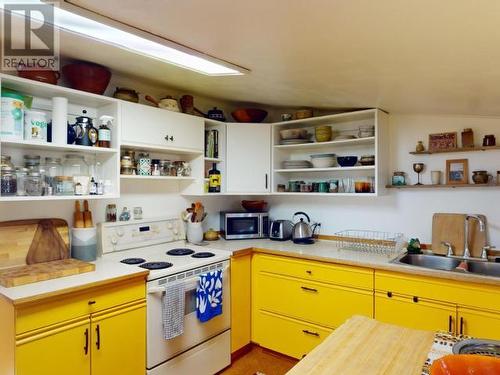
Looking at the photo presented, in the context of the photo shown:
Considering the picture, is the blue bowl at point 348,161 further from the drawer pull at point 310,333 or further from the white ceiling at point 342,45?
the drawer pull at point 310,333

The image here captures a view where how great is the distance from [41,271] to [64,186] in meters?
0.54

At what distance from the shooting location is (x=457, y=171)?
2.62 metres

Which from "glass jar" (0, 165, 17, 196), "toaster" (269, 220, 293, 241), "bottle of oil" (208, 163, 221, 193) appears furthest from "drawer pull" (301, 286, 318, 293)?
"glass jar" (0, 165, 17, 196)

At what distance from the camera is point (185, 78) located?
2.53 meters

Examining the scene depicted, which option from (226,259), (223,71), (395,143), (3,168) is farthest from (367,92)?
(3,168)

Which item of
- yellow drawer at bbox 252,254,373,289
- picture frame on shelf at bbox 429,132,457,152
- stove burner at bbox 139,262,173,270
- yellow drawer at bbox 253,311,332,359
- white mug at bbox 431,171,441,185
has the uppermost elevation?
picture frame on shelf at bbox 429,132,457,152

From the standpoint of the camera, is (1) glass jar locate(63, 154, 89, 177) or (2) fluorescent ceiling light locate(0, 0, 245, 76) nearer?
(2) fluorescent ceiling light locate(0, 0, 245, 76)

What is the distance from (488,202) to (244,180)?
196 centimetres

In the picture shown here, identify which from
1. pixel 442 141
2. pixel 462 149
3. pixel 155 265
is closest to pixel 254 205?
pixel 155 265

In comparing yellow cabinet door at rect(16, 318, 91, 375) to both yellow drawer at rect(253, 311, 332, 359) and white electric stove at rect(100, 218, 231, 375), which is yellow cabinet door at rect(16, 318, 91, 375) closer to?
white electric stove at rect(100, 218, 231, 375)

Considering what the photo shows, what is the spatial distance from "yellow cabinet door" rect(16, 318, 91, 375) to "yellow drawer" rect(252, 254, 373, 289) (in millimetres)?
1467

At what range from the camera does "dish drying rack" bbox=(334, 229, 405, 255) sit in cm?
275

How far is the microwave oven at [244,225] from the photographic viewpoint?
3.23 meters

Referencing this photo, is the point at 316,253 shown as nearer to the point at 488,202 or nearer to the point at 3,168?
the point at 488,202
